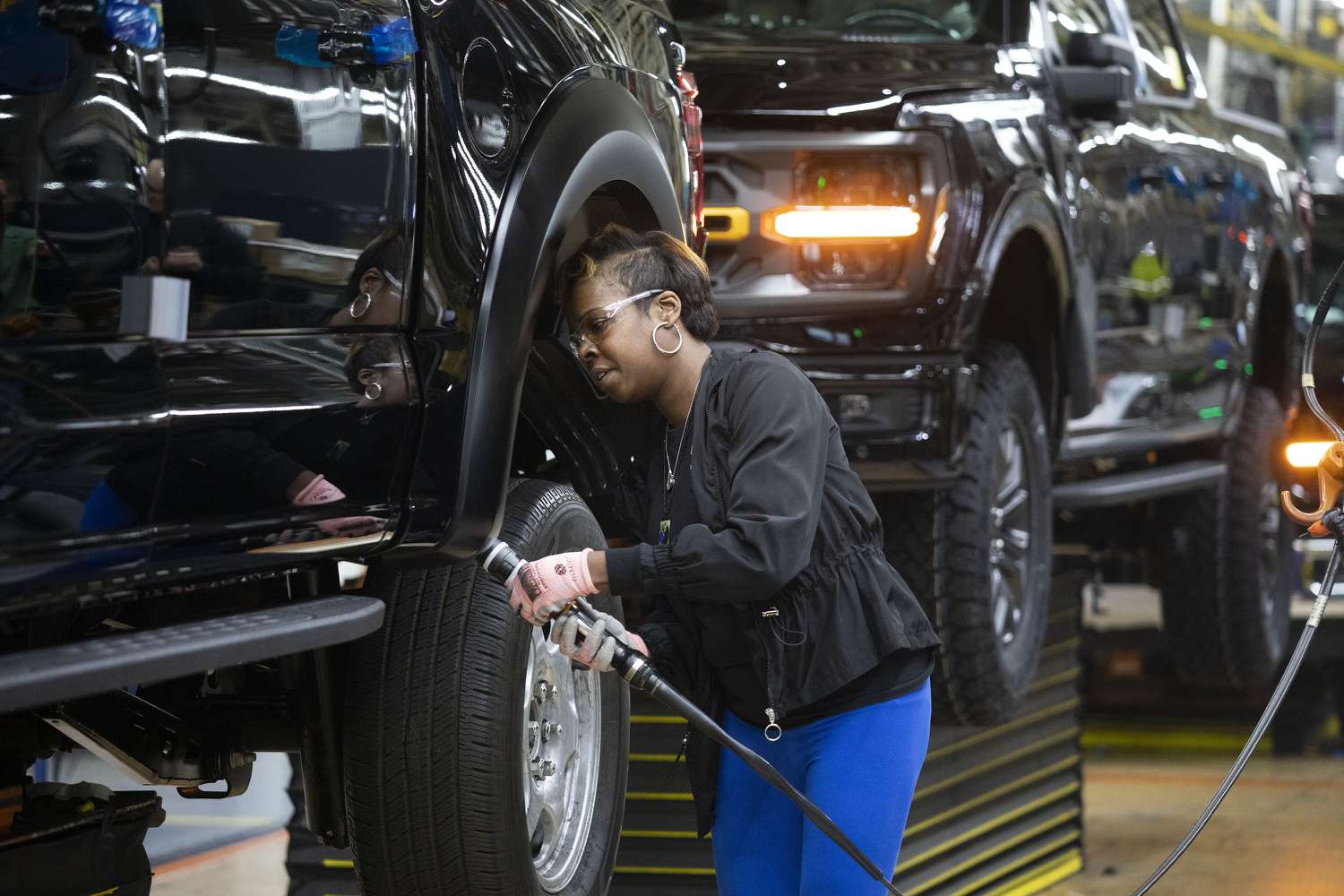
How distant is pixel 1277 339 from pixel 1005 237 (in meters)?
3.22

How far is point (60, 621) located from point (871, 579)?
1.13 m

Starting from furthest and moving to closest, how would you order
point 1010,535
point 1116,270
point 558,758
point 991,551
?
point 1116,270, point 1010,535, point 991,551, point 558,758

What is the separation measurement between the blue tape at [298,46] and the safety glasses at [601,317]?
1.85ft

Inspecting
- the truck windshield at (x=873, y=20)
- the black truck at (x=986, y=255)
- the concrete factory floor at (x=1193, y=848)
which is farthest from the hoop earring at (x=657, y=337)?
the concrete factory floor at (x=1193, y=848)

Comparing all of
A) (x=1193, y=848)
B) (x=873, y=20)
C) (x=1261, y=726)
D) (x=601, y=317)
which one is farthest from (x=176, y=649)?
(x=1193, y=848)

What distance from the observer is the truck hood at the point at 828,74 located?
14.8 feet

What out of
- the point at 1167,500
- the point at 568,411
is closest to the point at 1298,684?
the point at 1167,500

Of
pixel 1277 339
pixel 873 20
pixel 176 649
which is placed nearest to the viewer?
pixel 176 649

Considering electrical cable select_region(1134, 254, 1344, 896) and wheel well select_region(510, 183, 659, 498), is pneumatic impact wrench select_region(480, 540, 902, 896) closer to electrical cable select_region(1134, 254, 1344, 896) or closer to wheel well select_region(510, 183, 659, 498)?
wheel well select_region(510, 183, 659, 498)

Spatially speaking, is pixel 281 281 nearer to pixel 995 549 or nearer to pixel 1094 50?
pixel 995 549

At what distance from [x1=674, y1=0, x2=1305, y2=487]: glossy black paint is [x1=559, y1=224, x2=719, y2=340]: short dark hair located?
1594 millimetres

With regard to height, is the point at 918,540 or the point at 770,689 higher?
the point at 770,689

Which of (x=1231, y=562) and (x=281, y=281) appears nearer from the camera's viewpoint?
(x=281, y=281)

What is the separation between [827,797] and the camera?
2.81m
